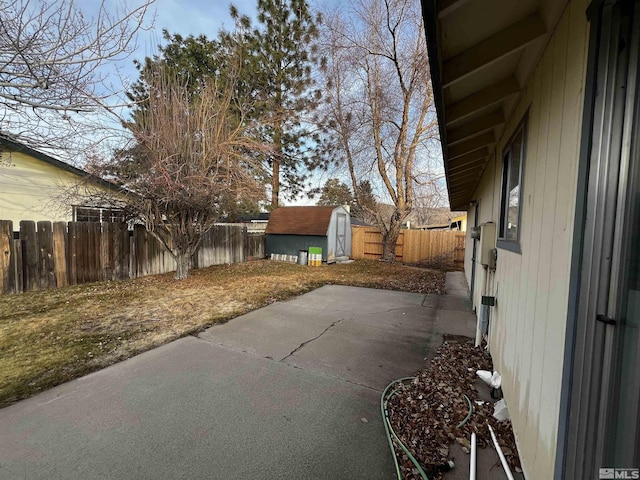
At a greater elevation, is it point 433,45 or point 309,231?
point 433,45

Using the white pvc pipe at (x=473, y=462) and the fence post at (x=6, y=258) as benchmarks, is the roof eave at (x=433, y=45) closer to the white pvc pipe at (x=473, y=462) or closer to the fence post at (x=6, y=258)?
the white pvc pipe at (x=473, y=462)

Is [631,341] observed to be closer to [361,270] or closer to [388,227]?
[361,270]

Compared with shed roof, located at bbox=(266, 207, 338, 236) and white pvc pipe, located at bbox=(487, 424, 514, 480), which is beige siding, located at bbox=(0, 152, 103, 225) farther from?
white pvc pipe, located at bbox=(487, 424, 514, 480)

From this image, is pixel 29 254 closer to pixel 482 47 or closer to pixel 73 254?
pixel 73 254

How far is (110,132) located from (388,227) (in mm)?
11159

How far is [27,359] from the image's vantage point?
316 centimetres

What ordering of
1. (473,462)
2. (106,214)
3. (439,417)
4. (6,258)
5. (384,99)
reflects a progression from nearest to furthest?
(473,462)
(439,417)
(6,258)
(106,214)
(384,99)

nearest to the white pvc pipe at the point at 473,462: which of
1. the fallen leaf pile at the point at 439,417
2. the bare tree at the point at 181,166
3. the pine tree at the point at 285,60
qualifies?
the fallen leaf pile at the point at 439,417

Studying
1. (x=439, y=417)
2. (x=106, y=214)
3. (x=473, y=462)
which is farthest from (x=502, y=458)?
(x=106, y=214)

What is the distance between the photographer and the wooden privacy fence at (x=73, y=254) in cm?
603

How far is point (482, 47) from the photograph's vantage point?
73.1 inches

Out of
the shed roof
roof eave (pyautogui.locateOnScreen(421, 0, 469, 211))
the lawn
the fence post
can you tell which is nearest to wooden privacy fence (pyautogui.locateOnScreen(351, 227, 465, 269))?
the shed roof

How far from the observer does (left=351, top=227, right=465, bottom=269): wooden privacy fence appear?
1322 centimetres

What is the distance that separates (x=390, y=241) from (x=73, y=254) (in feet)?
38.1
